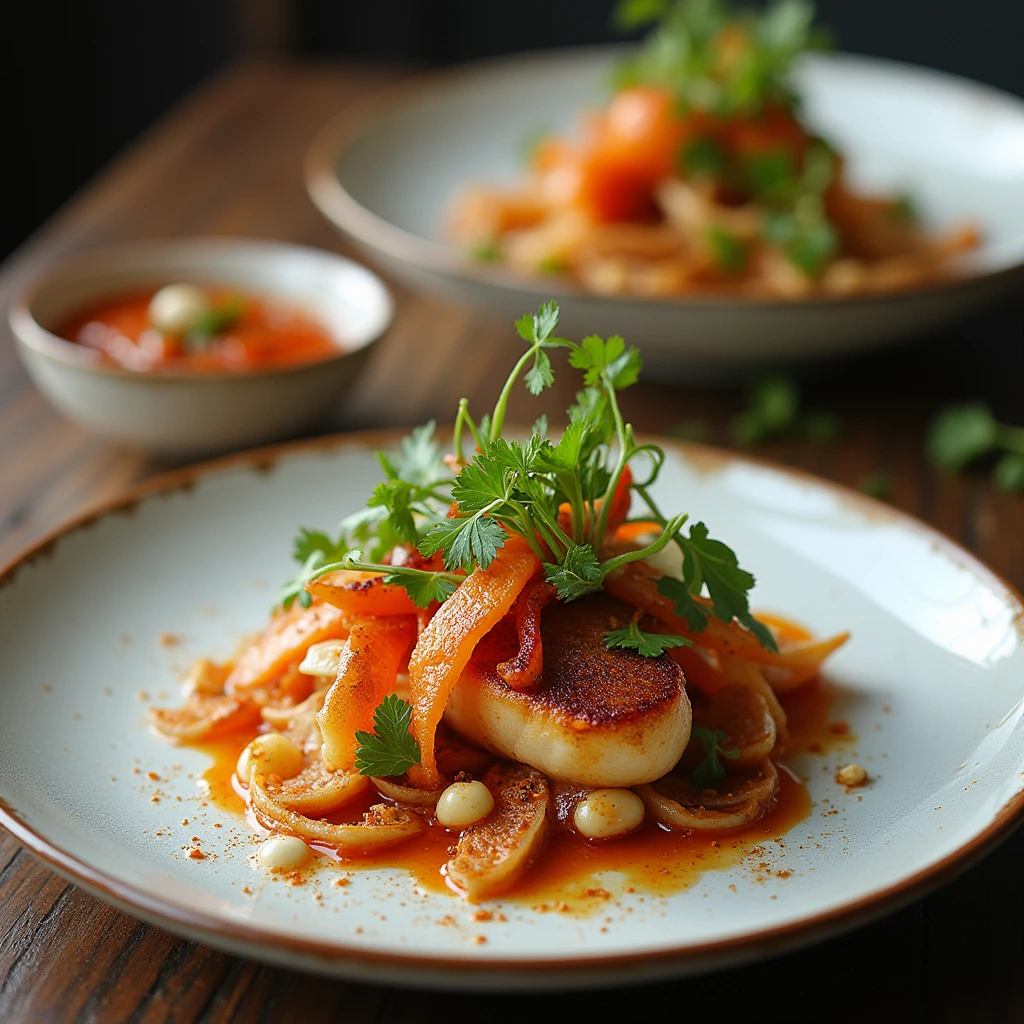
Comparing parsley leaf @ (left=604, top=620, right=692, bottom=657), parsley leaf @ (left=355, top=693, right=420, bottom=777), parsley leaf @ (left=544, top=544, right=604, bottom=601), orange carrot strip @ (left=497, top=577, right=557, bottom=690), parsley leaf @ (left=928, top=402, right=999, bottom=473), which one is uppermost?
parsley leaf @ (left=544, top=544, right=604, bottom=601)

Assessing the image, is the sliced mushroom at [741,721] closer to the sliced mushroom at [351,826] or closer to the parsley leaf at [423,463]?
the sliced mushroom at [351,826]

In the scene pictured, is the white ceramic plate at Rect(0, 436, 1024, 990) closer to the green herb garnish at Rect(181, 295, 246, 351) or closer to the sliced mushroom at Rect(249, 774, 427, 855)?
the sliced mushroom at Rect(249, 774, 427, 855)

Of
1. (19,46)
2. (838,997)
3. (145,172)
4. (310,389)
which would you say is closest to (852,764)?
(838,997)

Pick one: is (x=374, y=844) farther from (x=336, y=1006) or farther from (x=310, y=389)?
(x=310, y=389)

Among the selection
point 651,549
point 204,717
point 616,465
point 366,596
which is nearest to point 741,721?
point 651,549

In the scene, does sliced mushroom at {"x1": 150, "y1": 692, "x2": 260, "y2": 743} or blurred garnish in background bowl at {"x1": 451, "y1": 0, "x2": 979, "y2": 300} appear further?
blurred garnish in background bowl at {"x1": 451, "y1": 0, "x2": 979, "y2": 300}

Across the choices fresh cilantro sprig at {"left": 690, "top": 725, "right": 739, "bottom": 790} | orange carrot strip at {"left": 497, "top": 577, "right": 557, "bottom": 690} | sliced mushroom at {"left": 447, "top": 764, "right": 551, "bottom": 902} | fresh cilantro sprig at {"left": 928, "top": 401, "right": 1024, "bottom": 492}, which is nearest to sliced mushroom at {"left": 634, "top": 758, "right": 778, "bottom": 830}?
fresh cilantro sprig at {"left": 690, "top": 725, "right": 739, "bottom": 790}
